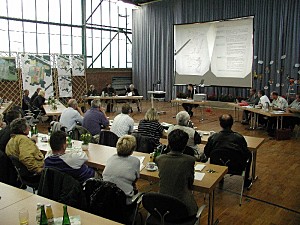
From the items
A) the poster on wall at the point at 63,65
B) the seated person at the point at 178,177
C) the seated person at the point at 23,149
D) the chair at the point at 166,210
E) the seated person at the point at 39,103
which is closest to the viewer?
the chair at the point at 166,210

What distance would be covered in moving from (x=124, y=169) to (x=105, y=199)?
386mm

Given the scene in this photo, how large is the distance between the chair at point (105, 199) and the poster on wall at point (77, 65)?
1204 cm

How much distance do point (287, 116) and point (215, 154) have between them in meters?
5.08

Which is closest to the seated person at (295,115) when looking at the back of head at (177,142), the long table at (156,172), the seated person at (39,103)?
the long table at (156,172)

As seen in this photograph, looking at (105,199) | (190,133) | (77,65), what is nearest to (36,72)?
(77,65)

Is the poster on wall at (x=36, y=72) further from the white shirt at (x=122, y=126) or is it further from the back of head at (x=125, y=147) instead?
the back of head at (x=125, y=147)

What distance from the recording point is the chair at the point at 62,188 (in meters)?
2.61

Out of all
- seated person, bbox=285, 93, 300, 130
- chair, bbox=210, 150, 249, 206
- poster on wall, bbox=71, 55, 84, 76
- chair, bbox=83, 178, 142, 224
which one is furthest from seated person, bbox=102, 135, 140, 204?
poster on wall, bbox=71, 55, 84, 76

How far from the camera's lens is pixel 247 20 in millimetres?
12484

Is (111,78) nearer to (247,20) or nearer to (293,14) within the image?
(247,20)

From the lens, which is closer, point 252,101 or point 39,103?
point 39,103

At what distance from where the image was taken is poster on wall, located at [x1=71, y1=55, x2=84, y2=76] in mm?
13992

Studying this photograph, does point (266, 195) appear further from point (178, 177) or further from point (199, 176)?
point (178, 177)

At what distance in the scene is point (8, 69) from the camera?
11719mm
